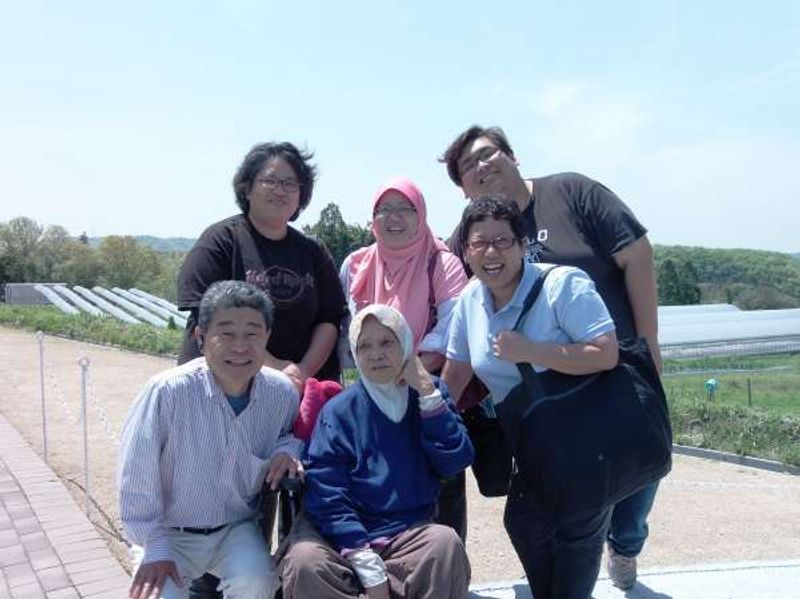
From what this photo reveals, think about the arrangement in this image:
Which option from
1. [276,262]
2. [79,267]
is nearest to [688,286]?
[79,267]

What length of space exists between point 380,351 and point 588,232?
1035 millimetres

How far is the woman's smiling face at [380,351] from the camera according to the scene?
8.11 ft

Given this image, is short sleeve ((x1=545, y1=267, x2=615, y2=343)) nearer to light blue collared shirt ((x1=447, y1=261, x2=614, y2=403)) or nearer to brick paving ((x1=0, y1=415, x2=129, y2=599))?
light blue collared shirt ((x1=447, y1=261, x2=614, y2=403))

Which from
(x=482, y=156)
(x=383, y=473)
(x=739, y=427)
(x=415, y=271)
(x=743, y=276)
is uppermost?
(x=482, y=156)

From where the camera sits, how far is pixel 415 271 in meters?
2.96

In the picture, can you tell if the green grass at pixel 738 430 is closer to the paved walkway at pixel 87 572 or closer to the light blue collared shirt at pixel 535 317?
the paved walkway at pixel 87 572

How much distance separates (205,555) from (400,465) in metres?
0.79

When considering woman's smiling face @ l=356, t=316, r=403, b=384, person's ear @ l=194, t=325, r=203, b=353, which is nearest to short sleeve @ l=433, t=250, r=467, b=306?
woman's smiling face @ l=356, t=316, r=403, b=384

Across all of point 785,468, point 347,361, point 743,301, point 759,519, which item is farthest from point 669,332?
point 743,301

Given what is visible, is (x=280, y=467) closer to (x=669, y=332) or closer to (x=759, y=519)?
(x=759, y=519)

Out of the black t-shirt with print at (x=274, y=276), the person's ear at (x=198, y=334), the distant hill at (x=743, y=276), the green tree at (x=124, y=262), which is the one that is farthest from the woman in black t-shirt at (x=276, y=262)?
the distant hill at (x=743, y=276)

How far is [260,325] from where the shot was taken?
8.20 feet

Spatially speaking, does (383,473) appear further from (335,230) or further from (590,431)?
(335,230)

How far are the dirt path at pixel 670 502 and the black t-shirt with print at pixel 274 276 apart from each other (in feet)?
6.98
